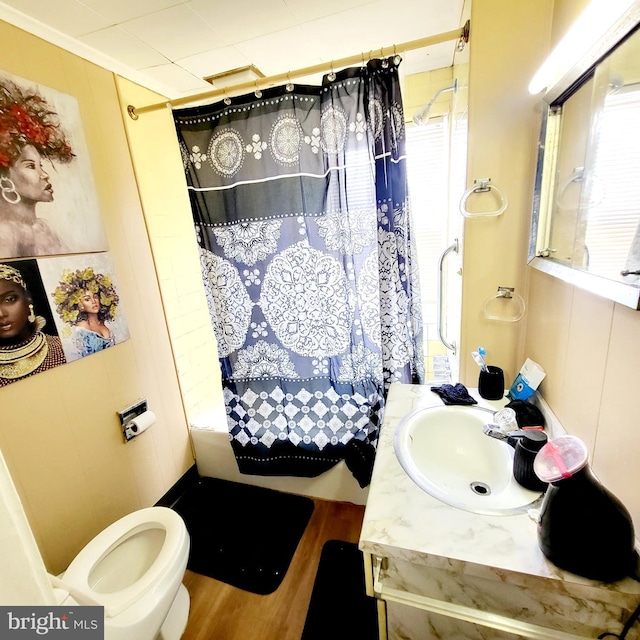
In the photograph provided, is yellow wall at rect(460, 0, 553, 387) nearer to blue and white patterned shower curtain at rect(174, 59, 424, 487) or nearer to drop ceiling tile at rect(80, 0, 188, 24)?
blue and white patterned shower curtain at rect(174, 59, 424, 487)

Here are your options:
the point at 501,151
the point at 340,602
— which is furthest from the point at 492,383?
the point at 340,602

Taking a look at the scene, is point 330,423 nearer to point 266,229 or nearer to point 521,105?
point 266,229

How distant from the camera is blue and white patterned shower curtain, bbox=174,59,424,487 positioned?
1.32 m

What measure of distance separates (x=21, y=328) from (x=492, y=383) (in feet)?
5.99

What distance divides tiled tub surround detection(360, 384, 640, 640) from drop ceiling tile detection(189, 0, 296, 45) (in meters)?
1.75

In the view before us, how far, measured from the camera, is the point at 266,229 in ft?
4.89

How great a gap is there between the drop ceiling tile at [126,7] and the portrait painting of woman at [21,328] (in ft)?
3.16

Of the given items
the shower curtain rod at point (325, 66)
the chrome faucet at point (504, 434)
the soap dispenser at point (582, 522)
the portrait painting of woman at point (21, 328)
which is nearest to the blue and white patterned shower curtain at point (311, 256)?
the shower curtain rod at point (325, 66)

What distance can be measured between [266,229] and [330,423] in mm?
1067

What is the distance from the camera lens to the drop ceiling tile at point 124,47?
1283 mm

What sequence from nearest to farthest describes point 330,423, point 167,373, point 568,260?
point 568,260 < point 330,423 < point 167,373

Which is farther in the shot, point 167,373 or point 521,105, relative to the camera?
point 167,373

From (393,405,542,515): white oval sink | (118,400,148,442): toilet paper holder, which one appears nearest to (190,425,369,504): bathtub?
(118,400,148,442): toilet paper holder

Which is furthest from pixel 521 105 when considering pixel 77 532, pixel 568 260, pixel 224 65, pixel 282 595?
pixel 77 532
